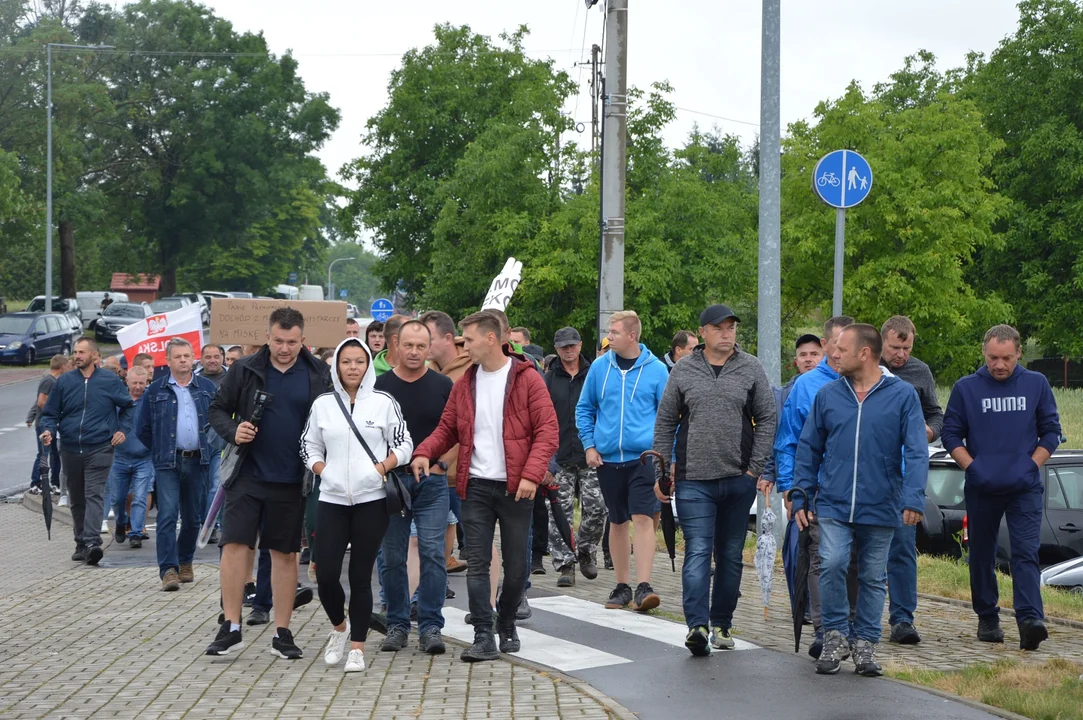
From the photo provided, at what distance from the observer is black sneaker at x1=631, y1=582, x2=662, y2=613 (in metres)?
9.02

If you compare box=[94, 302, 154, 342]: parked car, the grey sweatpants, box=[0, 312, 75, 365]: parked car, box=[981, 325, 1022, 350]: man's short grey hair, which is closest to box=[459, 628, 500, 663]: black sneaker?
box=[981, 325, 1022, 350]: man's short grey hair

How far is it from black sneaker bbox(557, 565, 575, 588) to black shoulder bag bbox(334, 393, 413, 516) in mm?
3188

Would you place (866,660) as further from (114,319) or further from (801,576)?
(114,319)

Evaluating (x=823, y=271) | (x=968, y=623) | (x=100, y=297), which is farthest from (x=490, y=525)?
(x=100, y=297)

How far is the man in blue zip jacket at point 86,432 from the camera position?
12078 millimetres

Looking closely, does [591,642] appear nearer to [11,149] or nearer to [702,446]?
[702,446]

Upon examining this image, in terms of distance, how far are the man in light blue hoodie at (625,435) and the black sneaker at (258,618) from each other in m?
2.31

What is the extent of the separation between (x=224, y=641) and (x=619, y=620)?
2546 millimetres

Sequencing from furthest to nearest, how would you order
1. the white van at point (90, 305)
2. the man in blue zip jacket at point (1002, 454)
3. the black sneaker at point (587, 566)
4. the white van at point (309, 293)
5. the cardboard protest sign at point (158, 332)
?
the white van at point (309, 293) → the white van at point (90, 305) → the cardboard protest sign at point (158, 332) → the black sneaker at point (587, 566) → the man in blue zip jacket at point (1002, 454)

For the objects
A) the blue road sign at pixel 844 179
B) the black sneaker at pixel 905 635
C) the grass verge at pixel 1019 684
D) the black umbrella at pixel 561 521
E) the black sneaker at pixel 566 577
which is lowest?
the black sneaker at pixel 566 577

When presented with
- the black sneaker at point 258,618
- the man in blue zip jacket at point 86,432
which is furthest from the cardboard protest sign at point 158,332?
the black sneaker at point 258,618

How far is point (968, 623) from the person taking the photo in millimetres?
8977

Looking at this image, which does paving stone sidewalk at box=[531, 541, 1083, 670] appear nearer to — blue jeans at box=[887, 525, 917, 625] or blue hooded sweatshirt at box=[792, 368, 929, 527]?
blue jeans at box=[887, 525, 917, 625]

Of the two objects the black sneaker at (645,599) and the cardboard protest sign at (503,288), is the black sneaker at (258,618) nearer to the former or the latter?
the black sneaker at (645,599)
